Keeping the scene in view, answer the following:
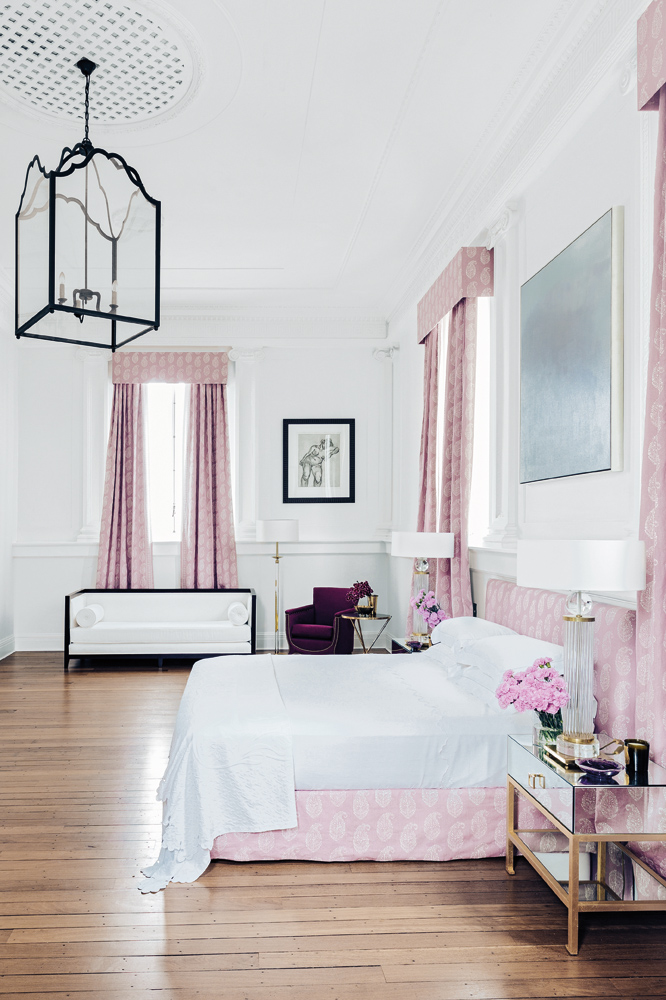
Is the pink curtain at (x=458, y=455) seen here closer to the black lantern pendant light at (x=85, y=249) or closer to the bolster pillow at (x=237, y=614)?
the black lantern pendant light at (x=85, y=249)

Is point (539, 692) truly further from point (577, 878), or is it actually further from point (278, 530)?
point (278, 530)

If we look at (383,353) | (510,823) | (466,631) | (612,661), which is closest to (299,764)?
(510,823)

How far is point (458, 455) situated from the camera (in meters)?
4.84

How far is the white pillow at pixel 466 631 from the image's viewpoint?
3.72 m

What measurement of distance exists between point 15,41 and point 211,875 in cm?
358

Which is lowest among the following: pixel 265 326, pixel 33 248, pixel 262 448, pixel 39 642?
pixel 39 642

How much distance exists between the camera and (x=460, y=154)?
437 cm

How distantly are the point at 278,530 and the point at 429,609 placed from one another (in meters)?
2.49

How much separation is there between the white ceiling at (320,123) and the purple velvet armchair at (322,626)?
3060mm

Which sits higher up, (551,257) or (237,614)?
(551,257)

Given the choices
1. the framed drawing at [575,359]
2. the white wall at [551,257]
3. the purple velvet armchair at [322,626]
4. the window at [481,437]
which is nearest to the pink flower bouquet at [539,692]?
the white wall at [551,257]

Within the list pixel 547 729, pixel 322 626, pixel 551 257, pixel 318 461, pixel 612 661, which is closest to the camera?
pixel 547 729

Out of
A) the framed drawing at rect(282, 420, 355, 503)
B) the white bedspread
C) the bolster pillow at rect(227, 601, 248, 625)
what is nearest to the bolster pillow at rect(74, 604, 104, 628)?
the bolster pillow at rect(227, 601, 248, 625)

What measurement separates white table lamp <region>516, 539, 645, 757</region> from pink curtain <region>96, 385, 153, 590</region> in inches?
217
